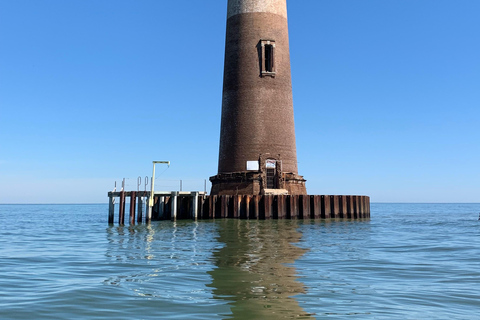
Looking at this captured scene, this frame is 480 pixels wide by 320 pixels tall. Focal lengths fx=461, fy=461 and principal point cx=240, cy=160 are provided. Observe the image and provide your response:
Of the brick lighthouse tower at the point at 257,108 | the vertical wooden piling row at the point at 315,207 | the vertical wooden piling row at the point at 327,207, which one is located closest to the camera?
the vertical wooden piling row at the point at 315,207

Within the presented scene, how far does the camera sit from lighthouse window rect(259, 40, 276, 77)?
2692 cm

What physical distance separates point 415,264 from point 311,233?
7.47 m

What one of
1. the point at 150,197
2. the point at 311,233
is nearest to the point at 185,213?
the point at 150,197

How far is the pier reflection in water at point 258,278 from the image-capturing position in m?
5.99

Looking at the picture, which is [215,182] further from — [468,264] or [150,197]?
[468,264]

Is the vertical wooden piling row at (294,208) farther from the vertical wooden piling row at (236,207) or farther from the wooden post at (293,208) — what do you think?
the vertical wooden piling row at (236,207)

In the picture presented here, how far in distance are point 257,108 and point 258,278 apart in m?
19.1

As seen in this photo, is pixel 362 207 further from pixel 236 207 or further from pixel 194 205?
pixel 194 205

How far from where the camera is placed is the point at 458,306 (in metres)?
6.30

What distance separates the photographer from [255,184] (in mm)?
26406

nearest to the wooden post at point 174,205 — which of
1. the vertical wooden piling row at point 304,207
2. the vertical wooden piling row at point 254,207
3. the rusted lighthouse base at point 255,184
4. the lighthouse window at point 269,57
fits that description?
the rusted lighthouse base at point 255,184

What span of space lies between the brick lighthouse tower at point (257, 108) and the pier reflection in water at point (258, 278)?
11.5 m

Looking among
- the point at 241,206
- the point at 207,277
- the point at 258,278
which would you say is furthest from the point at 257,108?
the point at 258,278

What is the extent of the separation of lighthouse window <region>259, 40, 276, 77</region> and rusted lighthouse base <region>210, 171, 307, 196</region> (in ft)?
19.4
